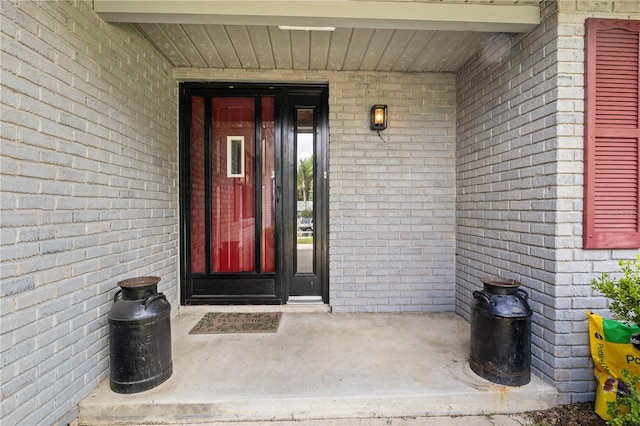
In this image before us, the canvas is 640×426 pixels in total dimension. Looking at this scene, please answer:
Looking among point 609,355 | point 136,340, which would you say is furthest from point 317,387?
point 609,355

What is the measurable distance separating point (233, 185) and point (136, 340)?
6.61 feet

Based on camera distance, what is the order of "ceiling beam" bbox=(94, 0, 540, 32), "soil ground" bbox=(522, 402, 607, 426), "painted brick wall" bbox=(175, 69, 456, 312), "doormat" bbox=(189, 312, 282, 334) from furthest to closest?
"painted brick wall" bbox=(175, 69, 456, 312), "doormat" bbox=(189, 312, 282, 334), "ceiling beam" bbox=(94, 0, 540, 32), "soil ground" bbox=(522, 402, 607, 426)

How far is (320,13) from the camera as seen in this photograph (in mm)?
2303

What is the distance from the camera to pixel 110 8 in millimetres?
2232

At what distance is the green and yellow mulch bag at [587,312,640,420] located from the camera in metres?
1.92

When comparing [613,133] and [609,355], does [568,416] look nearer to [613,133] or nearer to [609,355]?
[609,355]

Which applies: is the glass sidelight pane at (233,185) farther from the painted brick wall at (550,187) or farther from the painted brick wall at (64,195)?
the painted brick wall at (550,187)

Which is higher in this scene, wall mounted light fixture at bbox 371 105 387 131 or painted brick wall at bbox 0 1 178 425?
wall mounted light fixture at bbox 371 105 387 131

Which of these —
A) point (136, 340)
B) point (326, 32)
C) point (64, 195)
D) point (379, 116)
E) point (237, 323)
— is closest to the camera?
point (64, 195)

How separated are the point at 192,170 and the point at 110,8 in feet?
5.63

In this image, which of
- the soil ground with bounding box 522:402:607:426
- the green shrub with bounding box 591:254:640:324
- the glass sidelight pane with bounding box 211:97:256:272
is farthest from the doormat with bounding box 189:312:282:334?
the green shrub with bounding box 591:254:640:324

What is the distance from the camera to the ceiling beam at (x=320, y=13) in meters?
2.27

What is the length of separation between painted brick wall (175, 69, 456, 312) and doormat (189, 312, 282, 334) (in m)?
0.74

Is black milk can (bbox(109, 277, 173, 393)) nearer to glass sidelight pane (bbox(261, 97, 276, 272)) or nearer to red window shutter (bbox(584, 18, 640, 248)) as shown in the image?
glass sidelight pane (bbox(261, 97, 276, 272))
